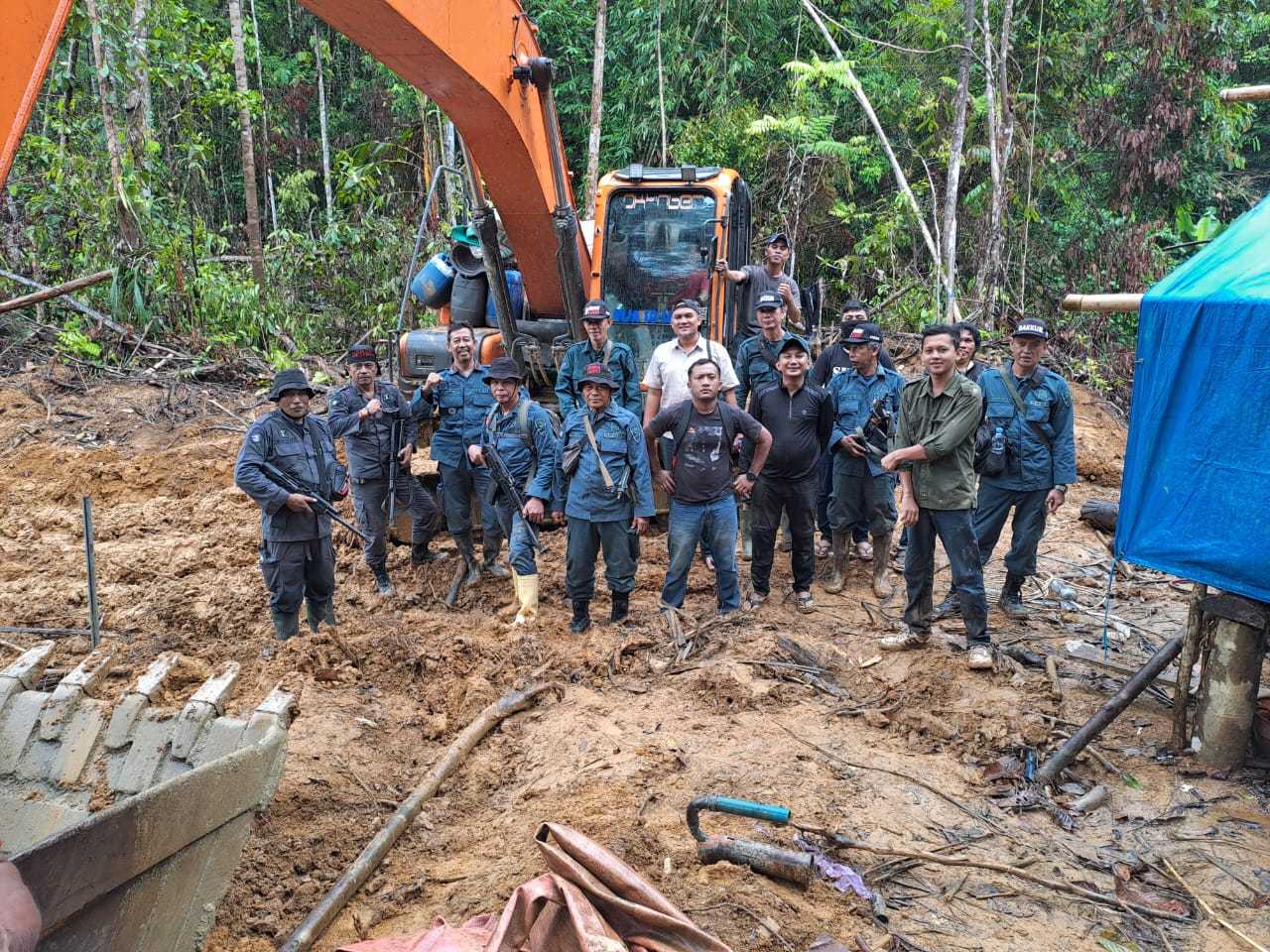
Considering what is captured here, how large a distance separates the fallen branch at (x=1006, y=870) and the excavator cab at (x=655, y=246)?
4.50 metres

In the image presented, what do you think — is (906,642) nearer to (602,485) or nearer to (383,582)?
(602,485)

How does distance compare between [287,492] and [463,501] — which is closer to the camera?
[287,492]

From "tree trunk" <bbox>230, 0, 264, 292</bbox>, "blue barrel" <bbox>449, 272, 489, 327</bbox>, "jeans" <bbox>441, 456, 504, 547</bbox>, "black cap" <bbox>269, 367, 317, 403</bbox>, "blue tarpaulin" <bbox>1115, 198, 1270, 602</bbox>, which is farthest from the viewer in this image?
"tree trunk" <bbox>230, 0, 264, 292</bbox>

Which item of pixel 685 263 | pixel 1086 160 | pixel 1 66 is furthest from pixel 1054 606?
pixel 1086 160

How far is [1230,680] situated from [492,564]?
4.94 m

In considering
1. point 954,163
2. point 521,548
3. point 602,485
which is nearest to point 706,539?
point 602,485

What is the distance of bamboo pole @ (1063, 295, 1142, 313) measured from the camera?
14.7ft

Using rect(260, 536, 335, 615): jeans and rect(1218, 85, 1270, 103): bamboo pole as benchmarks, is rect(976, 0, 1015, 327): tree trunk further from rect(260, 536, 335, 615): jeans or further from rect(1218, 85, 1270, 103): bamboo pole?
rect(260, 536, 335, 615): jeans

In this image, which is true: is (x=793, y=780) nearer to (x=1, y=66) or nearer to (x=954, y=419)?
(x=954, y=419)

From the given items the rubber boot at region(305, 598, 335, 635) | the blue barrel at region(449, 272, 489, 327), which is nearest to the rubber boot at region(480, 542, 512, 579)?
the rubber boot at region(305, 598, 335, 635)

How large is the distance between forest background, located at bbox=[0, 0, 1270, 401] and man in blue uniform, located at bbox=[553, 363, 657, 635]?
23.8ft

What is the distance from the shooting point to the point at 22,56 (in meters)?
2.40

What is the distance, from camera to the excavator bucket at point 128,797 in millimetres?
2771

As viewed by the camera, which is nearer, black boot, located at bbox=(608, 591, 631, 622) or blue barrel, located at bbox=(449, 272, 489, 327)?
black boot, located at bbox=(608, 591, 631, 622)
